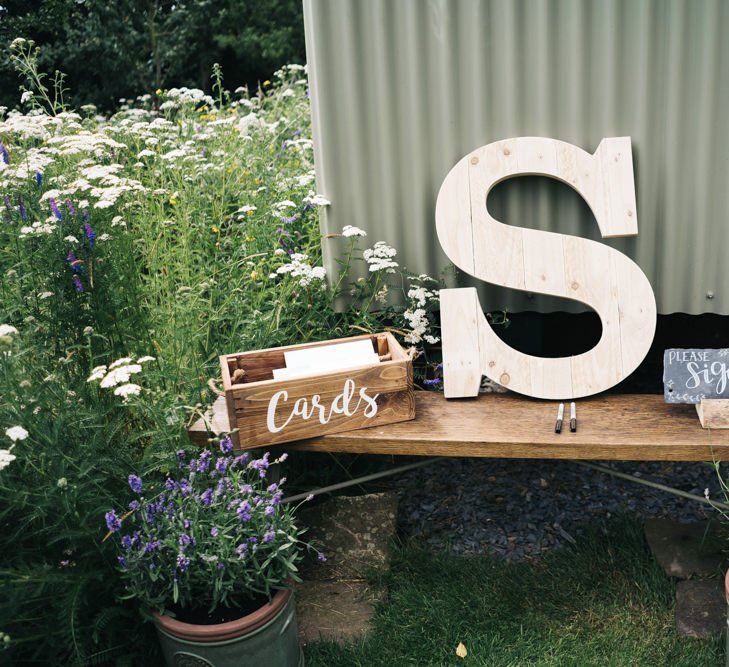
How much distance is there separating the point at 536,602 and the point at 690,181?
1.88 meters

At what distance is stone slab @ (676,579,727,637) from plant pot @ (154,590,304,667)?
1.49 meters

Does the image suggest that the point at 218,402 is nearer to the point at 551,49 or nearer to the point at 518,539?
the point at 518,539

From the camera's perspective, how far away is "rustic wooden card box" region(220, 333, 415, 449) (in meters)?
3.00

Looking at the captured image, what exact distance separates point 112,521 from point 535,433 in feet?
5.01

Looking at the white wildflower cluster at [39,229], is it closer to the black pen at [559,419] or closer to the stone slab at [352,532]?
the stone slab at [352,532]

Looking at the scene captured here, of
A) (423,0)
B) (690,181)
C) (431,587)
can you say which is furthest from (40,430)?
(690,181)

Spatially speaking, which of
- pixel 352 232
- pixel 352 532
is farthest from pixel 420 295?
pixel 352 532

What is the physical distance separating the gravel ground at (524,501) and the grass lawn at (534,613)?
0.55ft

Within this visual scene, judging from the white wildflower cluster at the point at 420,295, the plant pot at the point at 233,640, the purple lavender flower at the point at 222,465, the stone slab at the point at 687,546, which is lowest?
the stone slab at the point at 687,546

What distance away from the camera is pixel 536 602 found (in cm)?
324

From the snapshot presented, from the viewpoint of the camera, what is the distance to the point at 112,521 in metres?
2.62

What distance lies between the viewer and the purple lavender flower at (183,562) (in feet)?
8.48

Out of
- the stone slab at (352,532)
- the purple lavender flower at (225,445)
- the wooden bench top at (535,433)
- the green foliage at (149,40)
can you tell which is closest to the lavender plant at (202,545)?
the purple lavender flower at (225,445)

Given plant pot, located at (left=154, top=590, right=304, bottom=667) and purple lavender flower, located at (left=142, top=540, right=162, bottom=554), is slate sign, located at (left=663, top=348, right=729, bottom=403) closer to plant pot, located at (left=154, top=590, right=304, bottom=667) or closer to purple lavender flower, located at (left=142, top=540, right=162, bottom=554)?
plant pot, located at (left=154, top=590, right=304, bottom=667)
